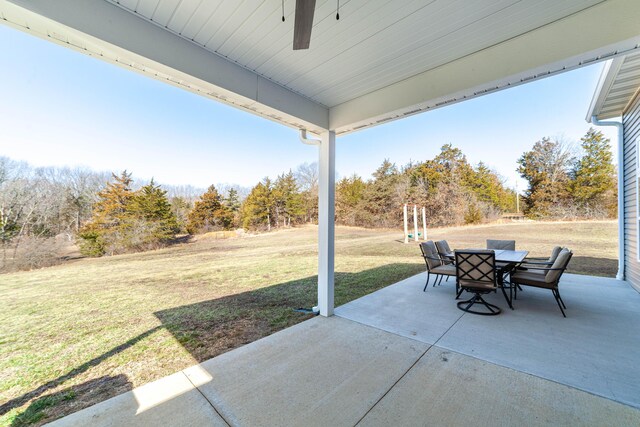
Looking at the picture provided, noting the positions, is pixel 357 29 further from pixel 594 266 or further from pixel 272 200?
pixel 272 200

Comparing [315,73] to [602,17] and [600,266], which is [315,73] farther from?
[600,266]

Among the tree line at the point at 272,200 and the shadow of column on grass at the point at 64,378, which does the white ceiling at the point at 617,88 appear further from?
the tree line at the point at 272,200

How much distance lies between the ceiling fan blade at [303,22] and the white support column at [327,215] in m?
1.94

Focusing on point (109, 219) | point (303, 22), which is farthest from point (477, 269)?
point (109, 219)

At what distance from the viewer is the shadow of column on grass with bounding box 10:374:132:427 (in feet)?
5.49

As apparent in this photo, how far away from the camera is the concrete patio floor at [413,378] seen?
1610 millimetres

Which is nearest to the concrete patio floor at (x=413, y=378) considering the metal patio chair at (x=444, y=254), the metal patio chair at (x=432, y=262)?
the metal patio chair at (x=432, y=262)

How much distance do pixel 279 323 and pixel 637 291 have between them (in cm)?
592

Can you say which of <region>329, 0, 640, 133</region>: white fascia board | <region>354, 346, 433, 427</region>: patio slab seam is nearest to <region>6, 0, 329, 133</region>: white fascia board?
<region>329, 0, 640, 133</region>: white fascia board

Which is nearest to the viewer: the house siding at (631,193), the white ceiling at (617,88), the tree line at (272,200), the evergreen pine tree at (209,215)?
the white ceiling at (617,88)

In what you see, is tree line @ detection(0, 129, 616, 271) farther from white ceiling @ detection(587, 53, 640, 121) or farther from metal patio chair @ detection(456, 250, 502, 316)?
metal patio chair @ detection(456, 250, 502, 316)

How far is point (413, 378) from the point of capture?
1.99 meters

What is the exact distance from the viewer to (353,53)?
2.15 meters

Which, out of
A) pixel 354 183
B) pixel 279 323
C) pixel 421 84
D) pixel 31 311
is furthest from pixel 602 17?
pixel 354 183
